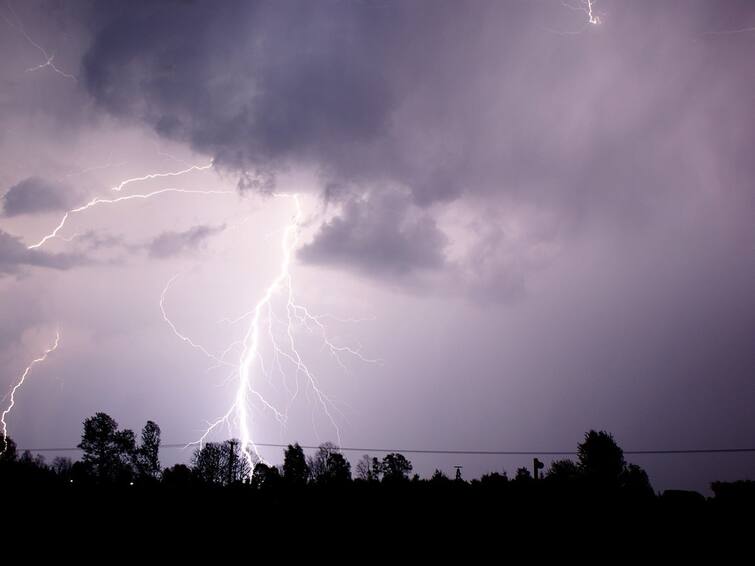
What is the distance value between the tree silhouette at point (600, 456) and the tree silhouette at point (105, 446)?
165 feet

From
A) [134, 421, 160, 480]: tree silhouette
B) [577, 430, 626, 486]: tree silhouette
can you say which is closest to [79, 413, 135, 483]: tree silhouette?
[134, 421, 160, 480]: tree silhouette

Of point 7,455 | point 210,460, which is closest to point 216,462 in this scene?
point 210,460

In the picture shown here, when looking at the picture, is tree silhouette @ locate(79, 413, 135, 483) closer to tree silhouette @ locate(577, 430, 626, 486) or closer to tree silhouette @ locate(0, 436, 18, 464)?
tree silhouette @ locate(0, 436, 18, 464)

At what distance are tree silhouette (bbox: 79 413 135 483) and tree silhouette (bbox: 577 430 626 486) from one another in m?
50.3

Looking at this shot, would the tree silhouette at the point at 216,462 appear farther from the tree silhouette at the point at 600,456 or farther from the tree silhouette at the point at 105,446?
the tree silhouette at the point at 600,456

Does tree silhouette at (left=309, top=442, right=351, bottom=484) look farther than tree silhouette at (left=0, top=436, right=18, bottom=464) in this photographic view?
Yes

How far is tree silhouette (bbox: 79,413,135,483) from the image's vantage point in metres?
52.7

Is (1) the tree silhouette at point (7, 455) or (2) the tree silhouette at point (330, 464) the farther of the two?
(2) the tree silhouette at point (330, 464)

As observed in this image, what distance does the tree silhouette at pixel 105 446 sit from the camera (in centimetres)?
5272

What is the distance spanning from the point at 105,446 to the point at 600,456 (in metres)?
55.8

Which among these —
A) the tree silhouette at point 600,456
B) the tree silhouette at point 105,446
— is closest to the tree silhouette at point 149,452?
the tree silhouette at point 105,446

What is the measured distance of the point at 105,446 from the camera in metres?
53.9

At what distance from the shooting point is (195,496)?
1185cm

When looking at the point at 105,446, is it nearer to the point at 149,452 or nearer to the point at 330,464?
the point at 149,452
